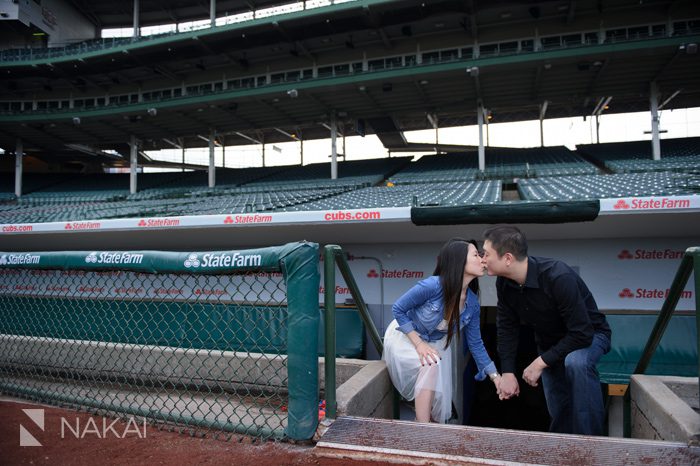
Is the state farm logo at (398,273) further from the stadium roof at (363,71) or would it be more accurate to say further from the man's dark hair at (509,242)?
the stadium roof at (363,71)

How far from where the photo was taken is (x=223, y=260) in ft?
6.86

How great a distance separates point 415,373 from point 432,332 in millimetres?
290

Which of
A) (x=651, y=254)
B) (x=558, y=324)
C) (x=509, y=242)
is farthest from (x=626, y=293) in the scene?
(x=509, y=242)

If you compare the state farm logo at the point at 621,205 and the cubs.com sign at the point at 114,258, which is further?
the state farm logo at the point at 621,205

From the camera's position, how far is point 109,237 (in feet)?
28.0

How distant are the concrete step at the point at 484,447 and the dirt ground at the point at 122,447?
103 mm

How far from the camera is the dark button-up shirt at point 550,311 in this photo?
8.58 ft

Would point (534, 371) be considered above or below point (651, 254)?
below

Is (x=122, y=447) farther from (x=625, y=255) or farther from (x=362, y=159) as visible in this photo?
(x=362, y=159)

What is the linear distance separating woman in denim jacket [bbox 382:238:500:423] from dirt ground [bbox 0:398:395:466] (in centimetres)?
98

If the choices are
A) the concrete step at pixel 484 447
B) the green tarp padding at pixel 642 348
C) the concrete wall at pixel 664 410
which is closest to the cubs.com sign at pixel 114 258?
the concrete step at pixel 484 447

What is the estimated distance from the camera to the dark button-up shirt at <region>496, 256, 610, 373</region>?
103 inches

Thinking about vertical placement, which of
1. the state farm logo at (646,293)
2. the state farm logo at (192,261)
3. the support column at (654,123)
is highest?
the support column at (654,123)

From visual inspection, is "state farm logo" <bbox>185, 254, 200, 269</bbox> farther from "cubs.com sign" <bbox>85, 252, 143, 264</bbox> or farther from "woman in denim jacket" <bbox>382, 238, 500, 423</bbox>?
"woman in denim jacket" <bbox>382, 238, 500, 423</bbox>
